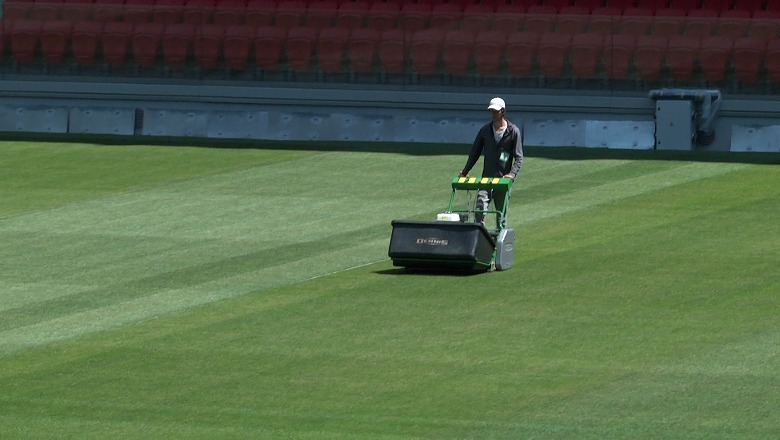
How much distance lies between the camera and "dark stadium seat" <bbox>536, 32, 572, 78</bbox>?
29.4 meters


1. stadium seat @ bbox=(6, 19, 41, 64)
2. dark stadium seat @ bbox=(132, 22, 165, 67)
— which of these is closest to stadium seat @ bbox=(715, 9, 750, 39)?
dark stadium seat @ bbox=(132, 22, 165, 67)

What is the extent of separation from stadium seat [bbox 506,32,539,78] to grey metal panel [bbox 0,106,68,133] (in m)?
9.17

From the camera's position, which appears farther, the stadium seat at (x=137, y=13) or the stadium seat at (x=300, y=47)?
the stadium seat at (x=137, y=13)

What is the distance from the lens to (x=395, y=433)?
10.5m

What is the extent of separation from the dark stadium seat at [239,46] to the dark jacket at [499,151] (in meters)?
15.1

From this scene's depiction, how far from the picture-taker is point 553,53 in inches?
1162

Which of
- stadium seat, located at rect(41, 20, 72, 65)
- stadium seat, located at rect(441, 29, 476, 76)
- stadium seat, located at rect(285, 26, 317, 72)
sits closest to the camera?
stadium seat, located at rect(441, 29, 476, 76)

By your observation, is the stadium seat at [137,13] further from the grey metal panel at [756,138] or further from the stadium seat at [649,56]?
the grey metal panel at [756,138]

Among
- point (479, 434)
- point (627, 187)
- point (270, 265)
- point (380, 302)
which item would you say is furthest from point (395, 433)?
point (627, 187)

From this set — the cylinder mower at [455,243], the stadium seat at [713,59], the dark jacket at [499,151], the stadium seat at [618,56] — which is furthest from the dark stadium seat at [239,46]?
the cylinder mower at [455,243]

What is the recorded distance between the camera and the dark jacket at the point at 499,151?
17172 mm

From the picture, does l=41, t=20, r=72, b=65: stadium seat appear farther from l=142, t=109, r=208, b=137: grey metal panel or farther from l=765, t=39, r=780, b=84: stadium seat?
l=765, t=39, r=780, b=84: stadium seat

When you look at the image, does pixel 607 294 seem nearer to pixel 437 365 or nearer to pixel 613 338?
pixel 613 338

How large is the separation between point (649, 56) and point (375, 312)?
15.5 metres
